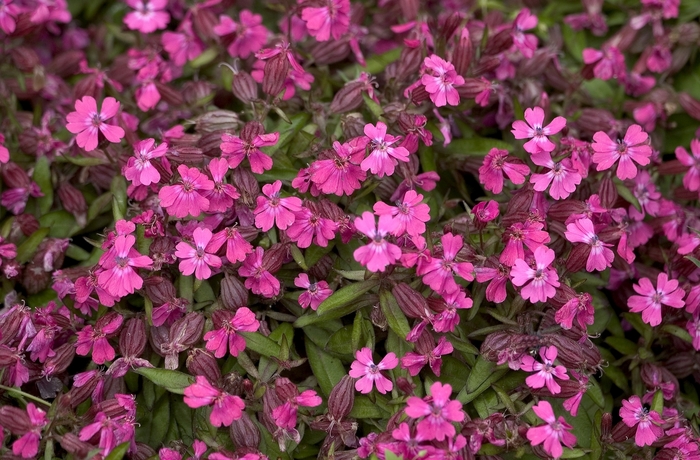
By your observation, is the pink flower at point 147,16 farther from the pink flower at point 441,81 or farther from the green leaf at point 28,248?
the pink flower at point 441,81

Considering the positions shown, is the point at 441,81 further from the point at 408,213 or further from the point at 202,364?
the point at 202,364

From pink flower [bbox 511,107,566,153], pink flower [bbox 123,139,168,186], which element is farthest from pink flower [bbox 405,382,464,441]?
pink flower [bbox 123,139,168,186]

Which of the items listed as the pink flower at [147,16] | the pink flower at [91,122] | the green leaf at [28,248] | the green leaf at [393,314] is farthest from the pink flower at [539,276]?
the pink flower at [147,16]

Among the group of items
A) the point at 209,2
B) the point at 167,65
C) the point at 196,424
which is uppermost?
the point at 209,2

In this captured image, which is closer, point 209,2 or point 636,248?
point 636,248

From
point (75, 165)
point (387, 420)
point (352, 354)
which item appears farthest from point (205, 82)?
point (387, 420)

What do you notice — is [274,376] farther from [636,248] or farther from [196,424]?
[636,248]

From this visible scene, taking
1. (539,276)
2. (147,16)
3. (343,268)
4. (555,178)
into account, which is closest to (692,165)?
(555,178)

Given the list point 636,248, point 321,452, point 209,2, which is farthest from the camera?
point 209,2
